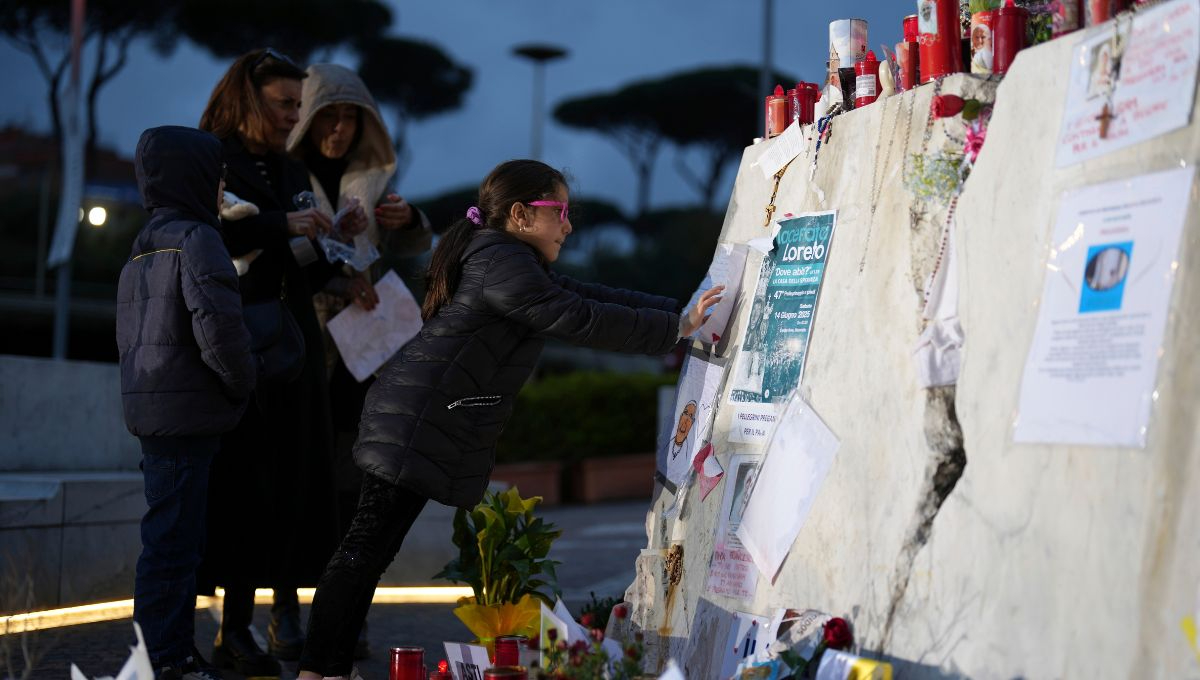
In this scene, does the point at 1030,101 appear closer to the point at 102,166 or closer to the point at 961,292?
the point at 961,292

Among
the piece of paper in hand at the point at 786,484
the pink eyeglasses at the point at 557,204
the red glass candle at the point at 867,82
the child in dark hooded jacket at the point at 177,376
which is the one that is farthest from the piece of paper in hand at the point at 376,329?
the red glass candle at the point at 867,82

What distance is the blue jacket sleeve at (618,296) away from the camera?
144 inches

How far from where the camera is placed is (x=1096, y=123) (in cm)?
245

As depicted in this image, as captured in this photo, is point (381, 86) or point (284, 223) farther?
point (381, 86)

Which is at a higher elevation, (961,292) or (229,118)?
(229,118)

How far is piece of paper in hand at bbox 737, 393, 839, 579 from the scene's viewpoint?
9.89 ft

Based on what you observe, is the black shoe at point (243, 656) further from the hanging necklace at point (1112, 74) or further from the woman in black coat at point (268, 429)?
the hanging necklace at point (1112, 74)

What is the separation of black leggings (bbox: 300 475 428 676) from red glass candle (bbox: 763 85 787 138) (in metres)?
1.37

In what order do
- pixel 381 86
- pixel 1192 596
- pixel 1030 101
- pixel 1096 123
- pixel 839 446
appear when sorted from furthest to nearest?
pixel 381 86 → pixel 839 446 → pixel 1030 101 → pixel 1096 123 → pixel 1192 596

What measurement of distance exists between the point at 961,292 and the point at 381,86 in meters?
28.7

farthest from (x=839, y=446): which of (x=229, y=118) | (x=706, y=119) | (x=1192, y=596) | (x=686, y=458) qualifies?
(x=706, y=119)

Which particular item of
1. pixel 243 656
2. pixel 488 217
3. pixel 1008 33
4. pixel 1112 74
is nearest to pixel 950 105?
pixel 1008 33

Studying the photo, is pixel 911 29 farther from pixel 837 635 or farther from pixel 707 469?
pixel 837 635

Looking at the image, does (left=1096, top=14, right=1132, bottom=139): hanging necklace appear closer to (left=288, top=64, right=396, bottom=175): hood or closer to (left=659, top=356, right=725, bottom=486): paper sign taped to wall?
(left=659, top=356, right=725, bottom=486): paper sign taped to wall
